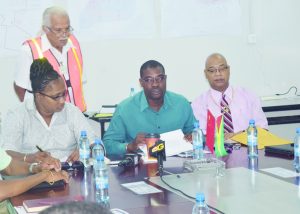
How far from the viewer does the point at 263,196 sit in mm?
2430

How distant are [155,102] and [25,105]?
2.86ft

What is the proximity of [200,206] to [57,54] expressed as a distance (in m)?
3.02

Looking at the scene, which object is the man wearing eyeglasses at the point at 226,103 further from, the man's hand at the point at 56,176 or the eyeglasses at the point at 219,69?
the man's hand at the point at 56,176

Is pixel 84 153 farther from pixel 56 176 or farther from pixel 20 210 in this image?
pixel 20 210

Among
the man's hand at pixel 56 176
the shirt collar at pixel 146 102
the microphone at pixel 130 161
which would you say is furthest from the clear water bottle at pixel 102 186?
the shirt collar at pixel 146 102

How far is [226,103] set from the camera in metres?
4.36

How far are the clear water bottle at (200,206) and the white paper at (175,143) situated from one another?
1337 millimetres

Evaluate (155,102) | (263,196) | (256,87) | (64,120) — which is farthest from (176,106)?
(256,87)

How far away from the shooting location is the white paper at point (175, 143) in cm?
344

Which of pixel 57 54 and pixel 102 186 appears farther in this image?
pixel 57 54

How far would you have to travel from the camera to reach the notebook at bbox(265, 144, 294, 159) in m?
3.30

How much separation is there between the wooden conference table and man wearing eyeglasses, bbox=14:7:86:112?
1821 millimetres

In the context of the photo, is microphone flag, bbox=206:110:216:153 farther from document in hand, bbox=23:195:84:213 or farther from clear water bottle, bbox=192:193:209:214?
clear water bottle, bbox=192:193:209:214

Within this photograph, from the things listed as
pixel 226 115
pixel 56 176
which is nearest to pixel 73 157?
pixel 56 176
